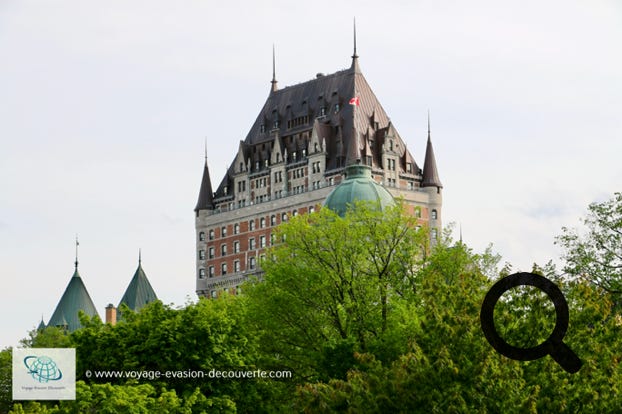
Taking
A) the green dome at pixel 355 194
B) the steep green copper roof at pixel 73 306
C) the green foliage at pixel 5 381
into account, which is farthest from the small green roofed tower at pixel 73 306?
the green foliage at pixel 5 381

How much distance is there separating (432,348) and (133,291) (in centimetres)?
14371

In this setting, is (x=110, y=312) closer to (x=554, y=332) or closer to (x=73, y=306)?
(x=73, y=306)

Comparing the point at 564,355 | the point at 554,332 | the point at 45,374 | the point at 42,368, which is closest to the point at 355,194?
the point at 42,368

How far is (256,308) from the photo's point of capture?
244ft

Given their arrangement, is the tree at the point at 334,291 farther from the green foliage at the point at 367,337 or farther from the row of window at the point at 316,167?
the row of window at the point at 316,167

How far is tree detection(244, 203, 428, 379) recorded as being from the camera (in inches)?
2761

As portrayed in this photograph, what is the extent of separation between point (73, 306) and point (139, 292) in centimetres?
1273

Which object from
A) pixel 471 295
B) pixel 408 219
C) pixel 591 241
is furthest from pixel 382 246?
pixel 471 295

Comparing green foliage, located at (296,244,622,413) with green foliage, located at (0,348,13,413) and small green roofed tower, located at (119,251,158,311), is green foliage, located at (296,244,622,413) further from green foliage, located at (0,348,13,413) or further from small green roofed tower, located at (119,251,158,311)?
small green roofed tower, located at (119,251,158,311)

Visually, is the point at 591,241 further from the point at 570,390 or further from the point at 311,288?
the point at 570,390

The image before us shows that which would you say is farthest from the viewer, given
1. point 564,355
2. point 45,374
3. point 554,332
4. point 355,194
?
point 355,194

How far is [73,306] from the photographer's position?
185 m

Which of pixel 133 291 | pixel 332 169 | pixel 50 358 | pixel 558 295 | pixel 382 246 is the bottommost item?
pixel 558 295

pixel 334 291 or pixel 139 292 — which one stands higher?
pixel 139 292
